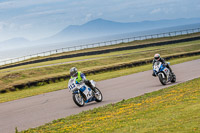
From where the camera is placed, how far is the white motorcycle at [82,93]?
14448 millimetres

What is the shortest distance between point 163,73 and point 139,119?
9.66 meters

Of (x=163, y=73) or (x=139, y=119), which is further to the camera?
(x=163, y=73)

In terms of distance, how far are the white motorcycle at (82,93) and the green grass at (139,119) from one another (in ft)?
6.32

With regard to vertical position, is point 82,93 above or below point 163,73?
below

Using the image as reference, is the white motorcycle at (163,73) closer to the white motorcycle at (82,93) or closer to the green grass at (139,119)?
the white motorcycle at (82,93)

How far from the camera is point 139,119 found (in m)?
9.44

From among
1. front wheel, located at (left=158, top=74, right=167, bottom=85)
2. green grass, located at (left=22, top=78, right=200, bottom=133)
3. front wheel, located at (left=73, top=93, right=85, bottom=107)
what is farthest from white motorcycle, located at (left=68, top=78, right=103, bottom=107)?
front wheel, located at (left=158, top=74, right=167, bottom=85)

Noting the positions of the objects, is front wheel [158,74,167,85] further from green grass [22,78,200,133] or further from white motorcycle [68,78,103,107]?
green grass [22,78,200,133]

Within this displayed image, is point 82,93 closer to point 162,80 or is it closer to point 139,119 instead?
point 162,80

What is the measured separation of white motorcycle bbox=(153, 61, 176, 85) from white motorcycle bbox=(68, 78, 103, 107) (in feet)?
15.3

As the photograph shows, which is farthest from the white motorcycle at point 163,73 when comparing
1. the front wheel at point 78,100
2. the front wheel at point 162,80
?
the front wheel at point 78,100

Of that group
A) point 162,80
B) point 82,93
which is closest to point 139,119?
point 82,93

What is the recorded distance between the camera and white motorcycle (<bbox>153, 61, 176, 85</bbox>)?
18719 millimetres

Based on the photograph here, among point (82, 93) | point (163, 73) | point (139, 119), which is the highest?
point (163, 73)
